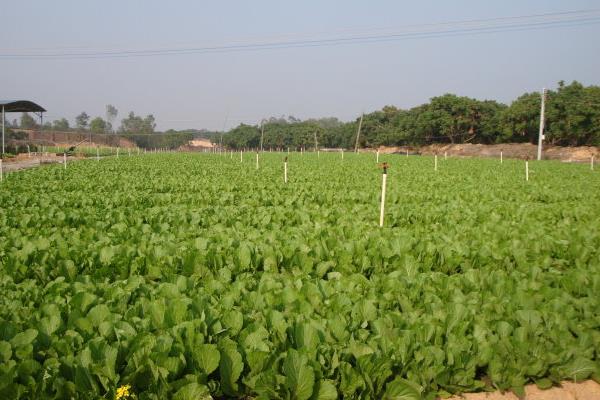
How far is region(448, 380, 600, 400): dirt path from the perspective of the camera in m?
3.07

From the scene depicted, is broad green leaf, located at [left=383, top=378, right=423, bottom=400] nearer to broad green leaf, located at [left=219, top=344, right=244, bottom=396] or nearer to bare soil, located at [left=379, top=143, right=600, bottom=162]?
broad green leaf, located at [left=219, top=344, right=244, bottom=396]

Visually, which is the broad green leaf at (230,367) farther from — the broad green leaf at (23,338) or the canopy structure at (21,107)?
the canopy structure at (21,107)

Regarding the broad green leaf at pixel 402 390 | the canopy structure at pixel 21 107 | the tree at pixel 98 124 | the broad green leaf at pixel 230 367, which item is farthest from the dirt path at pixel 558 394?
the tree at pixel 98 124

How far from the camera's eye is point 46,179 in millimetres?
15727

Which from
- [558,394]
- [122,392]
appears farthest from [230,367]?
[558,394]

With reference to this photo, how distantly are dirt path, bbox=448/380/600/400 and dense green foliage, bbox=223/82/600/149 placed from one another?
4959 cm

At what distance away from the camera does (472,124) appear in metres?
62.7

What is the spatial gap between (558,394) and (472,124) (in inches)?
2540

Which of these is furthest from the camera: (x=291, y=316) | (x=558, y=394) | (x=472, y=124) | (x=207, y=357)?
(x=472, y=124)

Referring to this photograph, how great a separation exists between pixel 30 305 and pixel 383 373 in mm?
2612

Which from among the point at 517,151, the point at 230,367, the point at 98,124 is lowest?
the point at 230,367

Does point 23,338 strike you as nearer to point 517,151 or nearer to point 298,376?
point 298,376

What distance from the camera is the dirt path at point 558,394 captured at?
10.1 feet

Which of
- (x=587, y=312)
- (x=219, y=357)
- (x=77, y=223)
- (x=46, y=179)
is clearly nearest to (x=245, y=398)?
(x=219, y=357)
